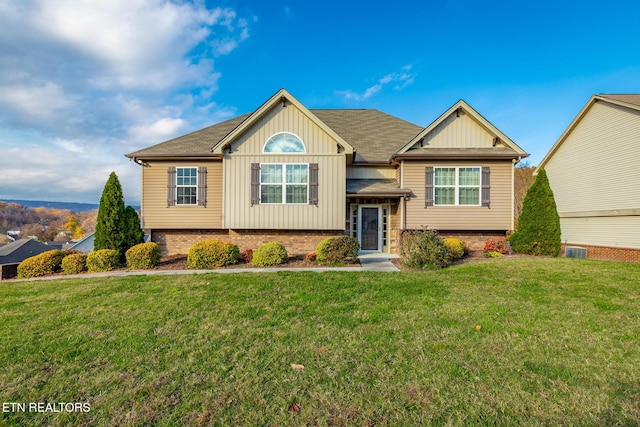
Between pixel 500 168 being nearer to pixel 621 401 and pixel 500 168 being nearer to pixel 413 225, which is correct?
pixel 413 225

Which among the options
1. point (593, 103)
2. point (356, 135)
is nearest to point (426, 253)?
point (356, 135)

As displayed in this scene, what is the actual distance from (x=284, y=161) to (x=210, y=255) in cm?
459

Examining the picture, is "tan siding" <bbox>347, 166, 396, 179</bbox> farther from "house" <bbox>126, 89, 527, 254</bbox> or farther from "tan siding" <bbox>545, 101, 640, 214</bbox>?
"tan siding" <bbox>545, 101, 640, 214</bbox>

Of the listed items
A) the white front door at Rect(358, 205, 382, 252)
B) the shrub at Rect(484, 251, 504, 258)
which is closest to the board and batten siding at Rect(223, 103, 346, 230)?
the white front door at Rect(358, 205, 382, 252)

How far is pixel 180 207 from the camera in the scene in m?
12.7

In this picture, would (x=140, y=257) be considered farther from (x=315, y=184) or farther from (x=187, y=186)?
(x=315, y=184)

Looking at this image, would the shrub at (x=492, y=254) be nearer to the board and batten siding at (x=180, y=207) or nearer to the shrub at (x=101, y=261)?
the board and batten siding at (x=180, y=207)

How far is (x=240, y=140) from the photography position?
38.7 feet

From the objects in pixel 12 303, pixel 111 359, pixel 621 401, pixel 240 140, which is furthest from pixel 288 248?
pixel 621 401

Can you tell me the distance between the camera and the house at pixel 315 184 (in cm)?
1177

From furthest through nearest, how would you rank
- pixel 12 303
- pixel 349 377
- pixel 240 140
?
pixel 240 140
pixel 12 303
pixel 349 377

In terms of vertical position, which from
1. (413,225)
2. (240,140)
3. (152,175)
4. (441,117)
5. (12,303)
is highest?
(441,117)

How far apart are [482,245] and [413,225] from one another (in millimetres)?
3142

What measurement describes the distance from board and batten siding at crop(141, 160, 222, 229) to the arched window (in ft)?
8.16
